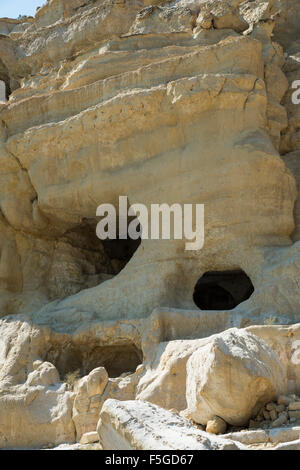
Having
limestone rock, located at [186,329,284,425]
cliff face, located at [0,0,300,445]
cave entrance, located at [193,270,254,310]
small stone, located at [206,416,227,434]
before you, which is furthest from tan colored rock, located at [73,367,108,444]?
cave entrance, located at [193,270,254,310]

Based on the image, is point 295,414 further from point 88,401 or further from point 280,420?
point 88,401

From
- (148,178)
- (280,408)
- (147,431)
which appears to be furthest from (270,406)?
(148,178)

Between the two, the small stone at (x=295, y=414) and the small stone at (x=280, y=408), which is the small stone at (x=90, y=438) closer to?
the small stone at (x=280, y=408)

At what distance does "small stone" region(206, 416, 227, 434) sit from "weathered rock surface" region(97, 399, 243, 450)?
2.56ft

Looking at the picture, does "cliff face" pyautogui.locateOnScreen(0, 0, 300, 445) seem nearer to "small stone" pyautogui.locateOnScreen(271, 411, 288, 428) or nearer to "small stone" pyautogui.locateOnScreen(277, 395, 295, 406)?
"small stone" pyautogui.locateOnScreen(277, 395, 295, 406)

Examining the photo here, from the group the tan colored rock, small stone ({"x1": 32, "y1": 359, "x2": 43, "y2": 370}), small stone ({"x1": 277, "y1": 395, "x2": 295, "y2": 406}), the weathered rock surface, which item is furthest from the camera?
small stone ({"x1": 32, "y1": 359, "x2": 43, "y2": 370})

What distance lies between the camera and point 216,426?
554 centimetres

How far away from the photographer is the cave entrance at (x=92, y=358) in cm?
1093

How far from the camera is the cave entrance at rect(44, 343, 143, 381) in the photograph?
10.9 m

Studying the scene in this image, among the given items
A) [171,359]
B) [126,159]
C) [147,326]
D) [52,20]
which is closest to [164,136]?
[126,159]

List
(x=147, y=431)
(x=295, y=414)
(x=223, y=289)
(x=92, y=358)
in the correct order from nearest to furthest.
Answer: (x=147, y=431)
(x=295, y=414)
(x=92, y=358)
(x=223, y=289)

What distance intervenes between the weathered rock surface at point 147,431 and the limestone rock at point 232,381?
764mm

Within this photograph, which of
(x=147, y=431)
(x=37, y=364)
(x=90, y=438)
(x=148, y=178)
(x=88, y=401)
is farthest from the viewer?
(x=148, y=178)

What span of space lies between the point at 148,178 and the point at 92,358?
397cm
